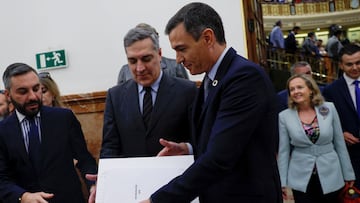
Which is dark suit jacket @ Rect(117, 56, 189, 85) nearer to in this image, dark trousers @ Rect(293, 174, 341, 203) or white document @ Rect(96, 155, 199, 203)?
dark trousers @ Rect(293, 174, 341, 203)

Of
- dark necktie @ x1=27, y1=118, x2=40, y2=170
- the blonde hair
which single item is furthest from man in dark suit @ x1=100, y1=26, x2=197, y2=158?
the blonde hair

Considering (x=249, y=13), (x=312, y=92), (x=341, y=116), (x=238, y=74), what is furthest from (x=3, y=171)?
(x=249, y=13)

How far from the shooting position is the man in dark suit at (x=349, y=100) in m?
3.64

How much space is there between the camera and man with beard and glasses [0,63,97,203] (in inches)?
87.3

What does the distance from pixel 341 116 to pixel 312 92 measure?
445mm

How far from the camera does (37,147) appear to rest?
225 cm

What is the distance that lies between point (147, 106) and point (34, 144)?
0.62m

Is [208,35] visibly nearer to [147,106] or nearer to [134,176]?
[134,176]

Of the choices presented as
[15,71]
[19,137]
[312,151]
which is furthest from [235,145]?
[312,151]

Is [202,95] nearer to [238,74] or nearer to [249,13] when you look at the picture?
[238,74]

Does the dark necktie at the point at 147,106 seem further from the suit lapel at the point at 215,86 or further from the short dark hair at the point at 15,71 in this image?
the short dark hair at the point at 15,71

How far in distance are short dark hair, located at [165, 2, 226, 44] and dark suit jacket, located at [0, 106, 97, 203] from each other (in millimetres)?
1027

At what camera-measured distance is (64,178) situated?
7.47ft

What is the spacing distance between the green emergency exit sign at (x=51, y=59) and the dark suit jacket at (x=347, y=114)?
270 centimetres
